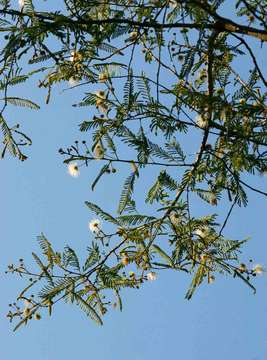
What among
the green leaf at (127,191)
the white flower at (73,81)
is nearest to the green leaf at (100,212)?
the green leaf at (127,191)

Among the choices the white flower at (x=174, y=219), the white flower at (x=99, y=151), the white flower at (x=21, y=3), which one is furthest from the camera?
the white flower at (x=174, y=219)

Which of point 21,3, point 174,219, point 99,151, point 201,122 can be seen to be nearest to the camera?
point 21,3

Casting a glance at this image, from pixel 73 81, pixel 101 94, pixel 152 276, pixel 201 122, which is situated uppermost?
pixel 73 81

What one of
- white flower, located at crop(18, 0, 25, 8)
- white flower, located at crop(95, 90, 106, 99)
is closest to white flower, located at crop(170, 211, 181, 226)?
white flower, located at crop(95, 90, 106, 99)

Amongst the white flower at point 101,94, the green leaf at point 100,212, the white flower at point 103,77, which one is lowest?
the green leaf at point 100,212

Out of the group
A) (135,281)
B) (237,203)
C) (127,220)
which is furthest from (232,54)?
(135,281)

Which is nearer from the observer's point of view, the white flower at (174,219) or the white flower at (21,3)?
the white flower at (21,3)

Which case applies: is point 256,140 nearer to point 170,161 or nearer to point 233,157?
point 233,157

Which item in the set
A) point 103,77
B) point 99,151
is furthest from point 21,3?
point 99,151

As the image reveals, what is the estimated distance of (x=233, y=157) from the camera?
8.79 ft

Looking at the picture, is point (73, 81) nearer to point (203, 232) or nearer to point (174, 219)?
point (174, 219)

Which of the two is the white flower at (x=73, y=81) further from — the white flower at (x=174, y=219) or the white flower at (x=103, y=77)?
the white flower at (x=174, y=219)

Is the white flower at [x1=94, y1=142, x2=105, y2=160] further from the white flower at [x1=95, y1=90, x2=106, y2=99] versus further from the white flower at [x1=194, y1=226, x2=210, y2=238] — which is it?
the white flower at [x1=194, y1=226, x2=210, y2=238]

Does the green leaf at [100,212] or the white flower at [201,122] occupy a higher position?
the white flower at [201,122]
